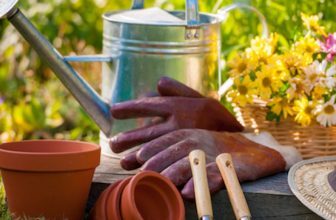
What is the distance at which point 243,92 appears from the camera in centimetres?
243

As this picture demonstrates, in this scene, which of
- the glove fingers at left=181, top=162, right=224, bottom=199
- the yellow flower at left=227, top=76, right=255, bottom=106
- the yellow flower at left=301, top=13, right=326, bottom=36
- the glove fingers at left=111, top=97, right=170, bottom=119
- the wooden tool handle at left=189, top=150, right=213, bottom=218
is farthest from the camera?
the yellow flower at left=301, top=13, right=326, bottom=36

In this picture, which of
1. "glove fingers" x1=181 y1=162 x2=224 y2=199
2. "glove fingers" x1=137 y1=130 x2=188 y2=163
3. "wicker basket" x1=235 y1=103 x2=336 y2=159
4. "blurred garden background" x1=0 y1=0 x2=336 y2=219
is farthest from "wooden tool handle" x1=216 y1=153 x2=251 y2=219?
"blurred garden background" x1=0 y1=0 x2=336 y2=219

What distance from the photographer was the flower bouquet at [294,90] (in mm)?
2357

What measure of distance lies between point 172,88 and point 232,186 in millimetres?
442

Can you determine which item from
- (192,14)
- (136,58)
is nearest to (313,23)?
(192,14)

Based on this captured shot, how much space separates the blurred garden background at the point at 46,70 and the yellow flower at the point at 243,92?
78 centimetres

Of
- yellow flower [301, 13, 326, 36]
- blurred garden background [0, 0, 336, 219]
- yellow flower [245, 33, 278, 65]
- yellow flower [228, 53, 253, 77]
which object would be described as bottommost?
blurred garden background [0, 0, 336, 219]

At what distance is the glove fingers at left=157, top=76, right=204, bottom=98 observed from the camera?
2.35 meters

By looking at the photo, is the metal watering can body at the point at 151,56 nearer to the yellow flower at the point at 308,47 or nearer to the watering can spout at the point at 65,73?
the watering can spout at the point at 65,73

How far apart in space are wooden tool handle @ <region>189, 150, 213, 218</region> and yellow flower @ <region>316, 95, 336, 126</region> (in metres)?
0.44

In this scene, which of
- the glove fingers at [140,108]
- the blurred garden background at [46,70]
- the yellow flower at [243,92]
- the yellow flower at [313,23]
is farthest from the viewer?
the blurred garden background at [46,70]

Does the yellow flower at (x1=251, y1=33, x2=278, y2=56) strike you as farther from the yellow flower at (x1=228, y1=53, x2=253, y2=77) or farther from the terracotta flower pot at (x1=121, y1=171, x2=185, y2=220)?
the terracotta flower pot at (x1=121, y1=171, x2=185, y2=220)

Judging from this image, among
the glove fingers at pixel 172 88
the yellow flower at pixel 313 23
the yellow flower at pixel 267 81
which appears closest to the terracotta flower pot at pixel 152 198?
the glove fingers at pixel 172 88

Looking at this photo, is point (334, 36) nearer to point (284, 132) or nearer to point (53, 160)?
point (284, 132)
